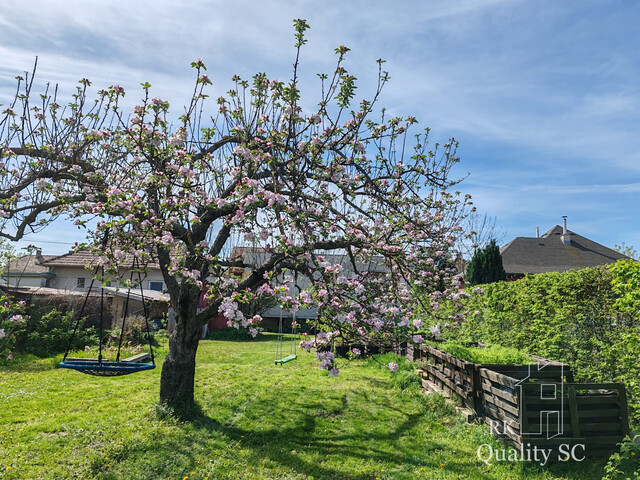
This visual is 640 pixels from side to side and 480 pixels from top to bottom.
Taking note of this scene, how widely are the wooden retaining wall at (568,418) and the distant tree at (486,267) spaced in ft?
46.5

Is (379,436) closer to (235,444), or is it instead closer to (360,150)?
(235,444)

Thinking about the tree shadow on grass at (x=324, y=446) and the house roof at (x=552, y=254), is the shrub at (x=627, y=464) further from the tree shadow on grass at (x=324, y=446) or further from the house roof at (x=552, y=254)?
the house roof at (x=552, y=254)

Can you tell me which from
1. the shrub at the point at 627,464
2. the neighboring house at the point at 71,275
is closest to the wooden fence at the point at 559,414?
the shrub at the point at 627,464

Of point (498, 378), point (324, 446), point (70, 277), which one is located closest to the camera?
point (498, 378)

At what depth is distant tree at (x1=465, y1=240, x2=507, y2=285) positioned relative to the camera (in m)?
19.3

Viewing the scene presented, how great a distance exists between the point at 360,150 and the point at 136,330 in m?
13.0

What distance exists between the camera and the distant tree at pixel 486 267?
19336 millimetres

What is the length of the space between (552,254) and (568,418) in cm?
2689

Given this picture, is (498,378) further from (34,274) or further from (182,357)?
(34,274)

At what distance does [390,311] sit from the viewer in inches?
244

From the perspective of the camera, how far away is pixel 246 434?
6637mm

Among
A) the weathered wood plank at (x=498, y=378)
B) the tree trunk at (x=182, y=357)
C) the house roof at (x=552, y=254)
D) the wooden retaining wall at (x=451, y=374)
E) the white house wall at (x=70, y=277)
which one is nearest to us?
the weathered wood plank at (x=498, y=378)

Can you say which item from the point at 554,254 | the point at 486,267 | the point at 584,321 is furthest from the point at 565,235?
the point at 584,321

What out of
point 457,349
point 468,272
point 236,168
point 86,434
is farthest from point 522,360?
point 468,272
